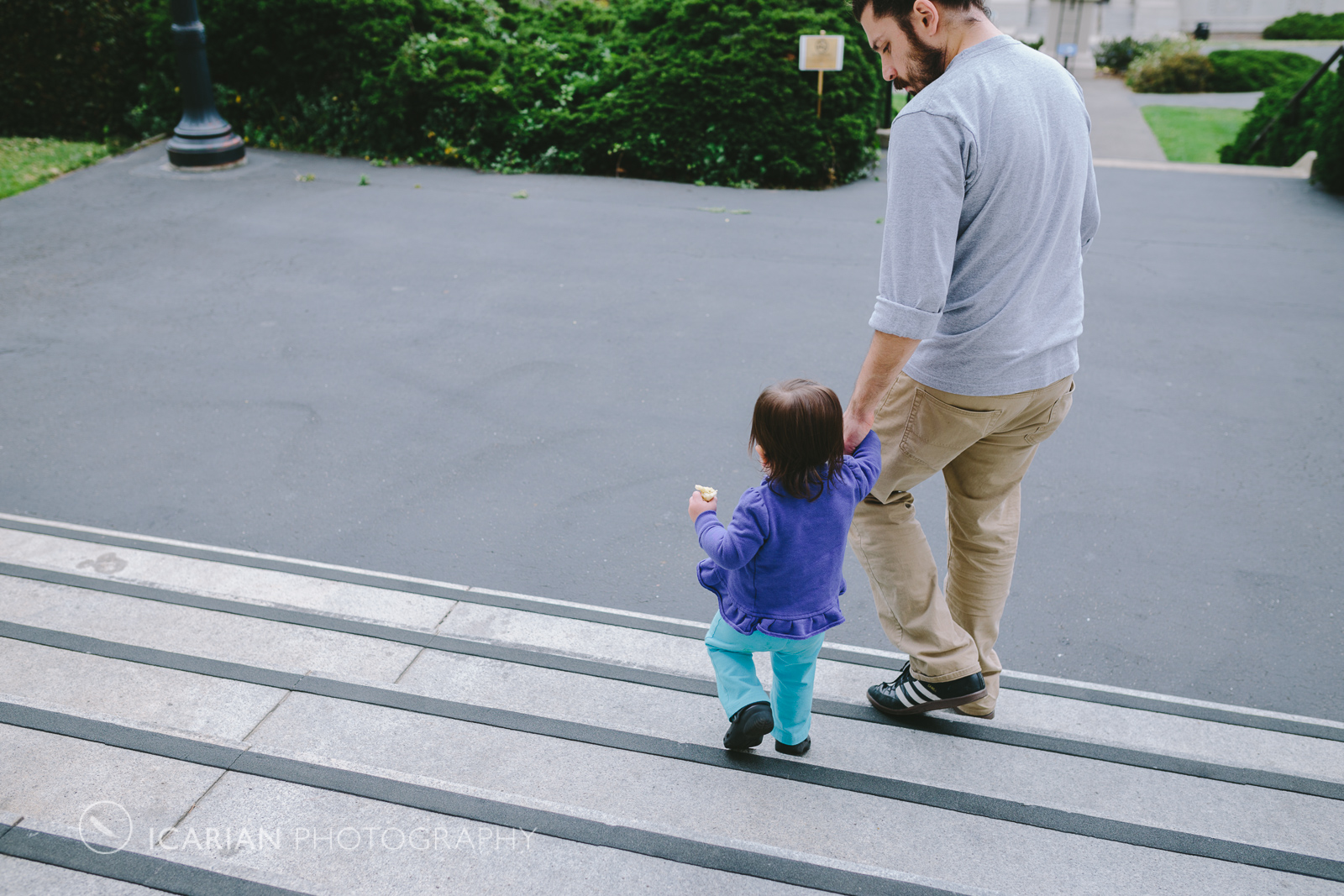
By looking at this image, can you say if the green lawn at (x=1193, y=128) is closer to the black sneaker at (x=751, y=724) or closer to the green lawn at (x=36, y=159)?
the green lawn at (x=36, y=159)

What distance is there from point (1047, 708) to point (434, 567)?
88.5 inches

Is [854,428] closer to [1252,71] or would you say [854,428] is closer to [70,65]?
[70,65]

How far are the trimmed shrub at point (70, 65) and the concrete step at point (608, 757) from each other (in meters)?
9.40

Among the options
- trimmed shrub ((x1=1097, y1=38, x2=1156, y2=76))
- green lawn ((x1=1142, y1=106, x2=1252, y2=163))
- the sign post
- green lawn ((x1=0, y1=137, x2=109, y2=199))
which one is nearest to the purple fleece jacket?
the sign post

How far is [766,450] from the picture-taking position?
2.25 metres

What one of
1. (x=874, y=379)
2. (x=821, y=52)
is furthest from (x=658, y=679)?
(x=821, y=52)

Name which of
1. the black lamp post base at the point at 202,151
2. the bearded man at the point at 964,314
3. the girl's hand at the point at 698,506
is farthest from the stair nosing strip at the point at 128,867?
the black lamp post base at the point at 202,151

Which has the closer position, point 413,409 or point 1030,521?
point 1030,521

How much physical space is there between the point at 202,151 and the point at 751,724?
29.5ft

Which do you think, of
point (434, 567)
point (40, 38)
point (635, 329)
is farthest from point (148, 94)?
point (434, 567)

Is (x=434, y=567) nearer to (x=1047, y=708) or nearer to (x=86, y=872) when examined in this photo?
(x=86, y=872)

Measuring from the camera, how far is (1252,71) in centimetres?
2298

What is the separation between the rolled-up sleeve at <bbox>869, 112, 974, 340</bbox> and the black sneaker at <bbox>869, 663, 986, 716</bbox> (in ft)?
3.50

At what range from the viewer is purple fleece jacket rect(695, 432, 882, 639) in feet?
7.54
